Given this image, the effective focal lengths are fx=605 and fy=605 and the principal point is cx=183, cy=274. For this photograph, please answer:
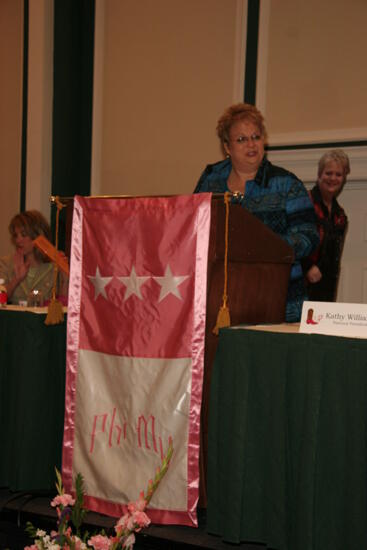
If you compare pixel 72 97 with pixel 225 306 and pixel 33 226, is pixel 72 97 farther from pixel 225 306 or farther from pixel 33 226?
pixel 225 306

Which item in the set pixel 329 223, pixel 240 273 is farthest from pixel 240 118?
pixel 329 223

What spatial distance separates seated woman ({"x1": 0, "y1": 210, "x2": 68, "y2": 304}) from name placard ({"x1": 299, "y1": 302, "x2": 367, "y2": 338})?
6.31 ft

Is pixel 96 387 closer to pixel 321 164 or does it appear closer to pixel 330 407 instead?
pixel 330 407

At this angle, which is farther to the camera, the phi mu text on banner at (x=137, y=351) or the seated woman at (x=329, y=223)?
the seated woman at (x=329, y=223)

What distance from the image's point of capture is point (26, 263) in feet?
11.2

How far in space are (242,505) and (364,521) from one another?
35cm

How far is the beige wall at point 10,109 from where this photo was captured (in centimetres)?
490

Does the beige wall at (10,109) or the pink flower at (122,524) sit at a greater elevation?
the beige wall at (10,109)

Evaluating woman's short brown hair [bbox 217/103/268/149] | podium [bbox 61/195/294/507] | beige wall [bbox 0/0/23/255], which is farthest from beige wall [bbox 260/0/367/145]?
podium [bbox 61/195/294/507]

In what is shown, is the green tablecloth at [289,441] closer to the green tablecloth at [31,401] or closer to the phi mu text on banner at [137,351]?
the phi mu text on banner at [137,351]

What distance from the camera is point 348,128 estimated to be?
3992 millimetres

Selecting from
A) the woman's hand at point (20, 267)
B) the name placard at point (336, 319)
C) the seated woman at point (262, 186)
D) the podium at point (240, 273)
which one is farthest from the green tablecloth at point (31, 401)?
the woman's hand at point (20, 267)

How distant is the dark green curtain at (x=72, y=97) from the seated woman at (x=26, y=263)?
126 centimetres

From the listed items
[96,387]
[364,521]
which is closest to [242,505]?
[364,521]
